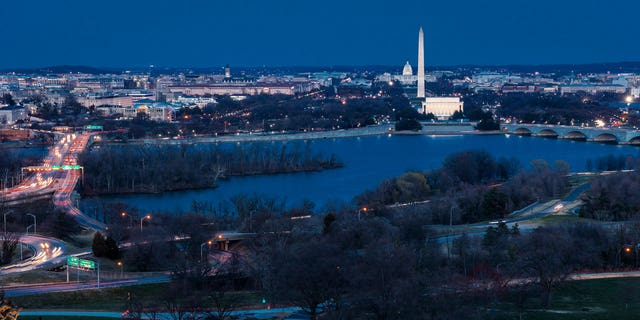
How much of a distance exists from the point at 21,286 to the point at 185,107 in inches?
1516

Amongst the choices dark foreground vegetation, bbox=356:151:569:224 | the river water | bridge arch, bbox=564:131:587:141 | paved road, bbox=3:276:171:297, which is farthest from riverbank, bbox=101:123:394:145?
paved road, bbox=3:276:171:297

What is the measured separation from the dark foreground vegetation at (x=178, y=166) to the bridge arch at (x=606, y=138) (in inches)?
534

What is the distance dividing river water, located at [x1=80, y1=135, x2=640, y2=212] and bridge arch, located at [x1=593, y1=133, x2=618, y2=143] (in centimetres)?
90

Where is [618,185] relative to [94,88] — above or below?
below

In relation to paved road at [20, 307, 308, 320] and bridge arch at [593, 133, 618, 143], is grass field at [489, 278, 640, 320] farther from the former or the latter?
bridge arch at [593, 133, 618, 143]

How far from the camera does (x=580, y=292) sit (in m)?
9.37

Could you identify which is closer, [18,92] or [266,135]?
[266,135]

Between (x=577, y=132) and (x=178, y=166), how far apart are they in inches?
790

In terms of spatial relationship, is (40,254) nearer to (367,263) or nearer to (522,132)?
(367,263)

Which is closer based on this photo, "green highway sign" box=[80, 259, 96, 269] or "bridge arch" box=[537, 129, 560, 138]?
"green highway sign" box=[80, 259, 96, 269]

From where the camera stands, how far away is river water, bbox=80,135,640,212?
20.2 metres

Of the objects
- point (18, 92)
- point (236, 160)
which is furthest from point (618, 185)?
point (18, 92)

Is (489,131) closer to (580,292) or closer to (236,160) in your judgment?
(236,160)

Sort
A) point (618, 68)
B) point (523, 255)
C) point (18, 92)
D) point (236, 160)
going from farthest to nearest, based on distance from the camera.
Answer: point (618, 68), point (18, 92), point (236, 160), point (523, 255)
